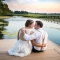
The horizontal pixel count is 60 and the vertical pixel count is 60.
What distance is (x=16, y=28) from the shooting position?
16.4ft

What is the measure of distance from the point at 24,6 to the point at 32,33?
94.3 inches

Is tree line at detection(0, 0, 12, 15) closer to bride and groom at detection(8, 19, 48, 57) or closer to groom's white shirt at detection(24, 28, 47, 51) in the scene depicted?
bride and groom at detection(8, 19, 48, 57)

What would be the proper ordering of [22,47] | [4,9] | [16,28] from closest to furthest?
[22,47] < [16,28] < [4,9]

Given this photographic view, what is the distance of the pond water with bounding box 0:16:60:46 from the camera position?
4.93 metres

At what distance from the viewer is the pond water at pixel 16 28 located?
4.93m

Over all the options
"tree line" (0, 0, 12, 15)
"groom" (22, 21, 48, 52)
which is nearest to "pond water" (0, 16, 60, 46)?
A: "tree line" (0, 0, 12, 15)

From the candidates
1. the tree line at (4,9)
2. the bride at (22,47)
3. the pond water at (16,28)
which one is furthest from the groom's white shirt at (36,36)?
the tree line at (4,9)

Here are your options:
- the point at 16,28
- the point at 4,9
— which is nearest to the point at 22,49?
the point at 16,28

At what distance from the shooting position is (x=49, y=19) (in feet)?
17.4

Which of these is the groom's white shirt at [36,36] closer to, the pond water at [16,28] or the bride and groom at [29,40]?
the bride and groom at [29,40]

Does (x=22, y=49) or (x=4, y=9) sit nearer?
(x=22, y=49)

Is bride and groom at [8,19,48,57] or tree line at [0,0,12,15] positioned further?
tree line at [0,0,12,15]

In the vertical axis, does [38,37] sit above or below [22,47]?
above

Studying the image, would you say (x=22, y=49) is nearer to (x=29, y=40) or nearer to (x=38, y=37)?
(x=29, y=40)
